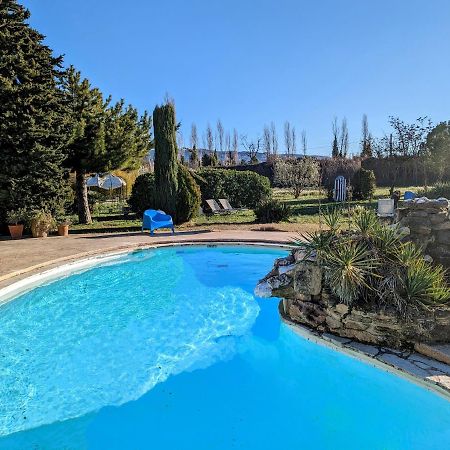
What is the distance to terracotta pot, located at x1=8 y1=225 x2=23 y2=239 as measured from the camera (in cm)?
1233

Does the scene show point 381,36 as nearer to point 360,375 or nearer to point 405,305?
point 405,305

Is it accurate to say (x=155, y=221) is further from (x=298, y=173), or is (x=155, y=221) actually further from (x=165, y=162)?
(x=298, y=173)

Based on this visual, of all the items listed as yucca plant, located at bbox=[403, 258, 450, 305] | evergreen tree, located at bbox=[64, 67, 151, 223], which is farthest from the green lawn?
yucca plant, located at bbox=[403, 258, 450, 305]

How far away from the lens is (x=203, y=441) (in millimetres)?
3453

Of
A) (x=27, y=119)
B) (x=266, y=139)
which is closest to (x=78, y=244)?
(x=27, y=119)

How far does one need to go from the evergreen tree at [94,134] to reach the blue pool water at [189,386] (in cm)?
888

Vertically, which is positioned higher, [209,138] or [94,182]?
[209,138]

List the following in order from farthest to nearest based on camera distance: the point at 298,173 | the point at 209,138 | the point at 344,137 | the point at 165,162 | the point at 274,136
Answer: the point at 209,138 → the point at 274,136 → the point at 344,137 → the point at 298,173 → the point at 165,162

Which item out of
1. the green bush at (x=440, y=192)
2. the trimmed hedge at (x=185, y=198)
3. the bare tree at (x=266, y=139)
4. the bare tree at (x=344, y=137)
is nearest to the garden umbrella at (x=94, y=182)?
the trimmed hedge at (x=185, y=198)

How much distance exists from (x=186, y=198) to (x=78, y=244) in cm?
466

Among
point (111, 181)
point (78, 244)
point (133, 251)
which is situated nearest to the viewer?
point (133, 251)

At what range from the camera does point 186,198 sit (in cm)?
1436

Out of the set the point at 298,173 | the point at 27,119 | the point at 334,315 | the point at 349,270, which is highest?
the point at 27,119

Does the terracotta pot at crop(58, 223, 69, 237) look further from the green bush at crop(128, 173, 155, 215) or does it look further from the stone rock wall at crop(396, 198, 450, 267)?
the stone rock wall at crop(396, 198, 450, 267)
